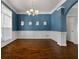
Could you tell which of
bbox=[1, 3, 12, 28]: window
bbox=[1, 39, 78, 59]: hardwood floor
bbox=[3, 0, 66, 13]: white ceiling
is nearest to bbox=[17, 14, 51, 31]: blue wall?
bbox=[3, 0, 66, 13]: white ceiling

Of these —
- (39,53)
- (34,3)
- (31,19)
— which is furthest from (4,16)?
(31,19)

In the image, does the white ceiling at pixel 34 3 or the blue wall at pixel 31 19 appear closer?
the white ceiling at pixel 34 3

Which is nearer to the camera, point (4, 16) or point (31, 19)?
point (4, 16)

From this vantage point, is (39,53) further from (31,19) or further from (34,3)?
(31,19)

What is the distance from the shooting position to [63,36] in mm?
8266

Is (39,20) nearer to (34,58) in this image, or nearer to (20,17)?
(20,17)

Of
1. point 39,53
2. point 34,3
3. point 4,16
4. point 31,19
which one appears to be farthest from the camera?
point 31,19

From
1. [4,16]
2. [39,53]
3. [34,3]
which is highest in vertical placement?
[34,3]

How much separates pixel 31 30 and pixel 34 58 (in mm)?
9111

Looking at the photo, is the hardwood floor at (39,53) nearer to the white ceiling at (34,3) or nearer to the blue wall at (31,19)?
the white ceiling at (34,3)

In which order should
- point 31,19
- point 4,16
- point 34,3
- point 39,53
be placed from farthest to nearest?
point 31,19 < point 34,3 < point 4,16 < point 39,53

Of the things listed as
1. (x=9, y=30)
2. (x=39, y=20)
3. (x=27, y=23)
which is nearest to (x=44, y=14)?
(x=39, y=20)

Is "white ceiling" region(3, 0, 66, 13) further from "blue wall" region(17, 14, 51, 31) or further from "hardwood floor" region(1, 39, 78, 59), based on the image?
"blue wall" region(17, 14, 51, 31)

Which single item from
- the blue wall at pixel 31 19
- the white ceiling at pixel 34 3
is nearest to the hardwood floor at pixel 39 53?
the white ceiling at pixel 34 3
